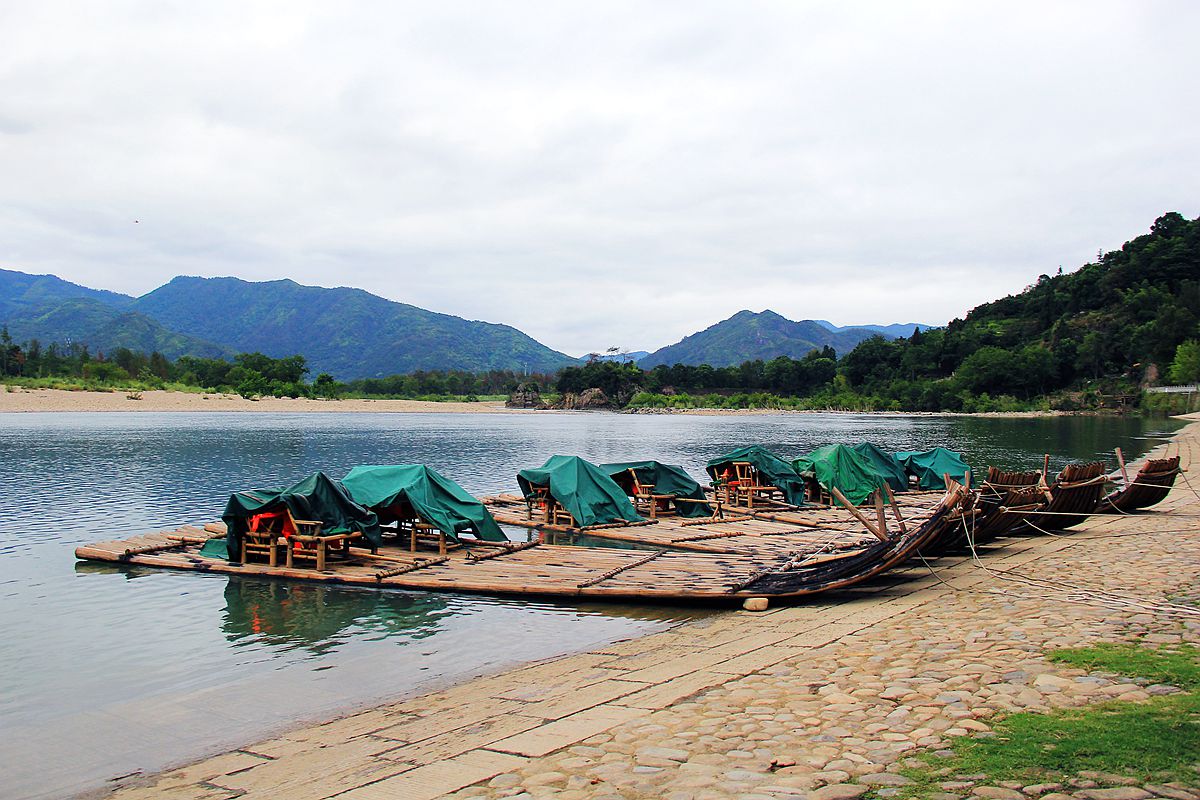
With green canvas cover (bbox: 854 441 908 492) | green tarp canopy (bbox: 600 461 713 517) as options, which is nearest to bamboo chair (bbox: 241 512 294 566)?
green tarp canopy (bbox: 600 461 713 517)

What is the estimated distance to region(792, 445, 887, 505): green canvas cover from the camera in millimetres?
27969

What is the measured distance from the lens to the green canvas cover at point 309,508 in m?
18.3

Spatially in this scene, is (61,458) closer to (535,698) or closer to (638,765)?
(535,698)

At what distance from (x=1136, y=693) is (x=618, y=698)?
503 cm

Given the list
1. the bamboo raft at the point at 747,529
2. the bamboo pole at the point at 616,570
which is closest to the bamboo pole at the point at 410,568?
the bamboo pole at the point at 616,570

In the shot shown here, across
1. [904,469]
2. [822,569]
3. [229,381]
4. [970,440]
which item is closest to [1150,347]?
[970,440]

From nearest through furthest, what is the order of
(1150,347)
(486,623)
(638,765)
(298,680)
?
(638,765), (298,680), (486,623), (1150,347)

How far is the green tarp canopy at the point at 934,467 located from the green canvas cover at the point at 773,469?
Answer: 22.2 feet

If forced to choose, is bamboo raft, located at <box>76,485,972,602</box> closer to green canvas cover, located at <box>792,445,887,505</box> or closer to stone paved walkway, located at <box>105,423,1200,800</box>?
stone paved walkway, located at <box>105,423,1200,800</box>

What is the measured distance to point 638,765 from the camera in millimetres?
6719

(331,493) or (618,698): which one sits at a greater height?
(331,493)

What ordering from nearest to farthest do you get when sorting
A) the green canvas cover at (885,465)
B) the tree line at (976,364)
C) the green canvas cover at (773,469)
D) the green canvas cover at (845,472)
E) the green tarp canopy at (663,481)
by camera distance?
the green tarp canopy at (663,481) < the green canvas cover at (845,472) < the green canvas cover at (773,469) < the green canvas cover at (885,465) < the tree line at (976,364)

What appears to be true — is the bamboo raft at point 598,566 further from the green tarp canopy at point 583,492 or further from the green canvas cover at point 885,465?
the green canvas cover at point 885,465

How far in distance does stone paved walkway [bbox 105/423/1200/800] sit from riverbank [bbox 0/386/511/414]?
115243mm
